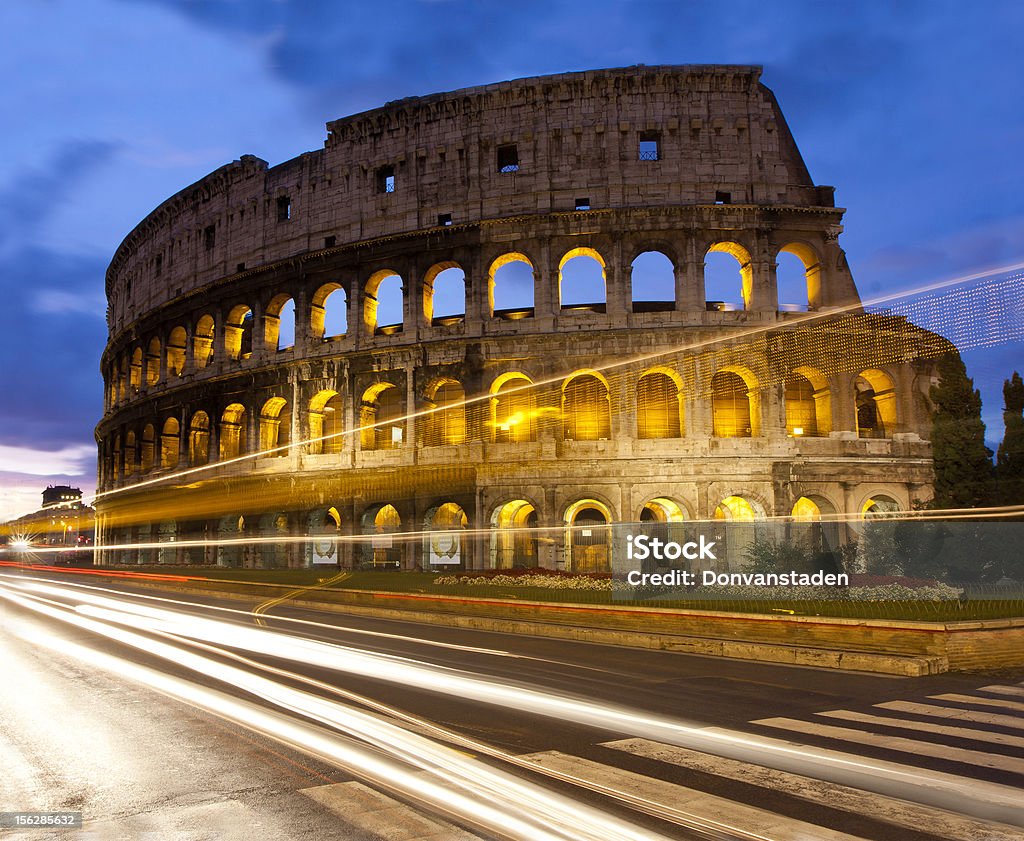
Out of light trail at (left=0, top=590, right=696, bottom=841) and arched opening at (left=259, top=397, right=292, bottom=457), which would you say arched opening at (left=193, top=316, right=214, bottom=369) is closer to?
arched opening at (left=259, top=397, right=292, bottom=457)

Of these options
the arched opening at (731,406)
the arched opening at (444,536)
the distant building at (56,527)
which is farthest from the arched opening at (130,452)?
the distant building at (56,527)

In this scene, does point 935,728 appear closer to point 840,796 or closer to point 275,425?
point 840,796

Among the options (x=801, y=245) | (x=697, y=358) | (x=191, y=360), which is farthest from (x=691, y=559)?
(x=191, y=360)

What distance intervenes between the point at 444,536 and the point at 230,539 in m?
12.5

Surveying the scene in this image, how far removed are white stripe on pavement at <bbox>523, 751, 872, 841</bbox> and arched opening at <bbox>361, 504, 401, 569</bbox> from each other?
91.4 feet

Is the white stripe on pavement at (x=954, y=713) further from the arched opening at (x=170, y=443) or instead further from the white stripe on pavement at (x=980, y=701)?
the arched opening at (x=170, y=443)

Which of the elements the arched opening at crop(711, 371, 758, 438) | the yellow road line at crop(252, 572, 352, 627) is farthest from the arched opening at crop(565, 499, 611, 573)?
the yellow road line at crop(252, 572, 352, 627)

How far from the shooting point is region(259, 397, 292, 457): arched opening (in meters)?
38.2

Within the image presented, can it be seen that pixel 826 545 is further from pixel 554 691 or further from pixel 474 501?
pixel 474 501

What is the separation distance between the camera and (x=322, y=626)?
17219 millimetres

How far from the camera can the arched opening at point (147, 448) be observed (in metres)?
47.1

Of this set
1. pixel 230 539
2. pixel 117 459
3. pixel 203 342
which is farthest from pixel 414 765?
pixel 117 459

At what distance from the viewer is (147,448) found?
47781mm

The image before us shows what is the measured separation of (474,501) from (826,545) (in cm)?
1685
